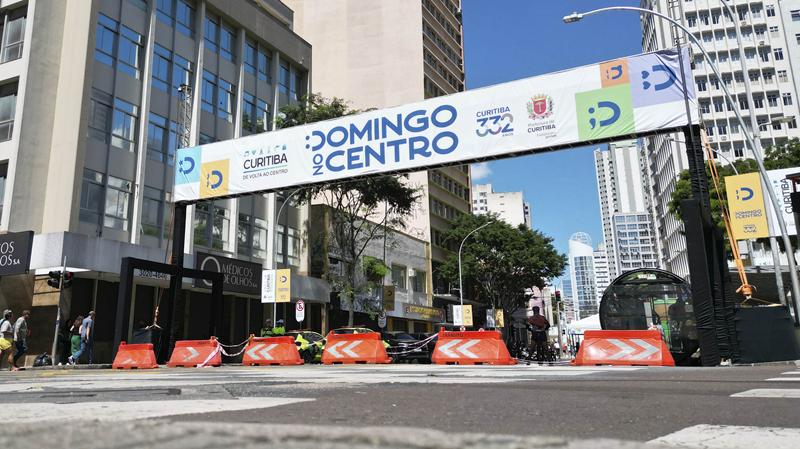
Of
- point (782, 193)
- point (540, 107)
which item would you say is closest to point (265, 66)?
point (540, 107)

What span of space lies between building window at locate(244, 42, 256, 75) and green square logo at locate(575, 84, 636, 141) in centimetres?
2370

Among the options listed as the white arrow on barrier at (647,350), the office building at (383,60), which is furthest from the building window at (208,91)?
the white arrow on barrier at (647,350)

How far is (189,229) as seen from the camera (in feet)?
95.3

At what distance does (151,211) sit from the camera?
1088 inches

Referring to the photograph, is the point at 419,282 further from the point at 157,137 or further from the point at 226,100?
the point at 157,137

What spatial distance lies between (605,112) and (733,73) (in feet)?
259

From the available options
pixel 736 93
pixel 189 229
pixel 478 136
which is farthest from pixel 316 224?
pixel 736 93

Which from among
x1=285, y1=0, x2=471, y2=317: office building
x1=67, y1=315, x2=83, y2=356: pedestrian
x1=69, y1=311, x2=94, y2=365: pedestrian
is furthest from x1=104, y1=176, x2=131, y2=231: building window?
x1=285, y1=0, x2=471, y2=317: office building

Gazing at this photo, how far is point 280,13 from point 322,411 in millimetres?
42485

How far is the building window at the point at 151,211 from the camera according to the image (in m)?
27.2

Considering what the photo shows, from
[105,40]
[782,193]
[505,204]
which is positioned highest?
[505,204]

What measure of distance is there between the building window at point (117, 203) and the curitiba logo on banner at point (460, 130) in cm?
514

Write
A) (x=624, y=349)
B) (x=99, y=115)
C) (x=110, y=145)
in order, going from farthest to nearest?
(x=110, y=145)
(x=99, y=115)
(x=624, y=349)

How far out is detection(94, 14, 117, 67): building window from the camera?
85.5 ft
